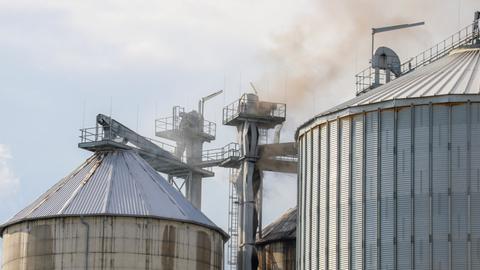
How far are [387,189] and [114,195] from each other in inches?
709

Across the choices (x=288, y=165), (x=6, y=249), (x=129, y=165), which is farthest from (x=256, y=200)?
(x=6, y=249)

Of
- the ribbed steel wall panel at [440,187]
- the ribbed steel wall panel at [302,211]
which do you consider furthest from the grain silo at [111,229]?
the ribbed steel wall panel at [440,187]

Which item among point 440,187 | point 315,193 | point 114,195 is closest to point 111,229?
point 114,195

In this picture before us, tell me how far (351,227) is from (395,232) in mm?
2373

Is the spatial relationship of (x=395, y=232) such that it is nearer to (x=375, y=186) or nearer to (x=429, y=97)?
(x=375, y=186)

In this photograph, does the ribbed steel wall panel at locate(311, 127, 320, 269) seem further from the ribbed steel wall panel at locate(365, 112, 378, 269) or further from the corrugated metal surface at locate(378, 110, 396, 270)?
the corrugated metal surface at locate(378, 110, 396, 270)

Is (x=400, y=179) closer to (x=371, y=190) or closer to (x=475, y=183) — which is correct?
(x=371, y=190)

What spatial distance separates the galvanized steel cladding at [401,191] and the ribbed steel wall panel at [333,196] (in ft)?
0.14

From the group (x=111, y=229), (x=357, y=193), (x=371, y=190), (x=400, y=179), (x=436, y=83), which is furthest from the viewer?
(x=111, y=229)

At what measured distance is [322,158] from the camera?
61.9 meters

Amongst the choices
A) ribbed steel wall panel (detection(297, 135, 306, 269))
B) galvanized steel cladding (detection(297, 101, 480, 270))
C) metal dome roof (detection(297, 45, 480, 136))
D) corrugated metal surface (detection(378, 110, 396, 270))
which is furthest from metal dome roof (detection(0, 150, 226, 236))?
corrugated metal surface (detection(378, 110, 396, 270))

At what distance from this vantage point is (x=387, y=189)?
191 feet

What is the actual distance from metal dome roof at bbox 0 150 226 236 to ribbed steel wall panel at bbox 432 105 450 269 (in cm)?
1733

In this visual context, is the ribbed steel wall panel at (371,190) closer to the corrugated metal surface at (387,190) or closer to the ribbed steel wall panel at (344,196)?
the corrugated metal surface at (387,190)
